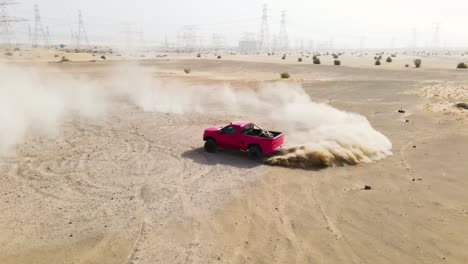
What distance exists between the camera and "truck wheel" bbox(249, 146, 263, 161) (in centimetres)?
1603

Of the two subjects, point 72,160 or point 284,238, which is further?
point 72,160

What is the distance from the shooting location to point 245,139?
16359 mm

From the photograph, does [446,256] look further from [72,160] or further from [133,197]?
[72,160]

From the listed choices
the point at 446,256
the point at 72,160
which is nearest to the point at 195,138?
the point at 72,160

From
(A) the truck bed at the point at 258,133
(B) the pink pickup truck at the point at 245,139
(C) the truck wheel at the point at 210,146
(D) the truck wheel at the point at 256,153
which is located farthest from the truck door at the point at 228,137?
(D) the truck wheel at the point at 256,153

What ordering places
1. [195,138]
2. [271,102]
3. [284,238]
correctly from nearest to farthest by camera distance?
[284,238] → [195,138] → [271,102]

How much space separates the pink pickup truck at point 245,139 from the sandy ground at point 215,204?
0.60 meters

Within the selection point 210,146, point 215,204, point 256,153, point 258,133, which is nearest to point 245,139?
point 256,153

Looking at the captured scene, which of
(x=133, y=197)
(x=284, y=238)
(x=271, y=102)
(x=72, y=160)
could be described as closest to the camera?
(x=284, y=238)

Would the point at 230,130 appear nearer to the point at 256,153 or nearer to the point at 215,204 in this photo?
the point at 256,153

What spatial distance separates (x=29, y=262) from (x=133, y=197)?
12.6 feet

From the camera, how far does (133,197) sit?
1227 centimetres

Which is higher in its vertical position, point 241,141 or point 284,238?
point 241,141

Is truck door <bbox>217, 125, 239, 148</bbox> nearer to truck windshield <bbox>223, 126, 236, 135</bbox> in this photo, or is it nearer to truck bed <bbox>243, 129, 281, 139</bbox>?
truck windshield <bbox>223, 126, 236, 135</bbox>
